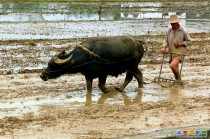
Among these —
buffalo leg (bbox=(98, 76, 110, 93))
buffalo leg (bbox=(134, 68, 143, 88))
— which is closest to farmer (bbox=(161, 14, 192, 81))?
buffalo leg (bbox=(134, 68, 143, 88))

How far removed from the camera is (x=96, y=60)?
8.74 meters

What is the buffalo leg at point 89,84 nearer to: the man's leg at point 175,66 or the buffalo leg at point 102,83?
the buffalo leg at point 102,83

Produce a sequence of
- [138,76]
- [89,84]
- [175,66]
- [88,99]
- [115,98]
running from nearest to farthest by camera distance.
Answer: [88,99] → [115,98] → [89,84] → [138,76] → [175,66]

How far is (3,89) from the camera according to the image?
29.5 ft

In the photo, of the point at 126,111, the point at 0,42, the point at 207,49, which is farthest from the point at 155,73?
the point at 0,42

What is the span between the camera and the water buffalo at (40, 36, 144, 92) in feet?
28.6

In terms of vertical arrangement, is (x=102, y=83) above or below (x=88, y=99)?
above

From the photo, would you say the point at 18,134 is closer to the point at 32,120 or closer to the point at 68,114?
the point at 32,120

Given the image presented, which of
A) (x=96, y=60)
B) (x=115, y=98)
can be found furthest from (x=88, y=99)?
(x=96, y=60)

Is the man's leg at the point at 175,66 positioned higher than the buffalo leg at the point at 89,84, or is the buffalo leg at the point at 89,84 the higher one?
the man's leg at the point at 175,66

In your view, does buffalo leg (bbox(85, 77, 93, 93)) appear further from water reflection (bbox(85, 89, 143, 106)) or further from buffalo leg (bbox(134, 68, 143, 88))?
buffalo leg (bbox(134, 68, 143, 88))

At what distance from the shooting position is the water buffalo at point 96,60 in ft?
28.6

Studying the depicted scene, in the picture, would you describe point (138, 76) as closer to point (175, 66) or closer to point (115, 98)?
point (175, 66)

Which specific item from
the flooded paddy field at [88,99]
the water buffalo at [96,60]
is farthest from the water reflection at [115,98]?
the water buffalo at [96,60]
